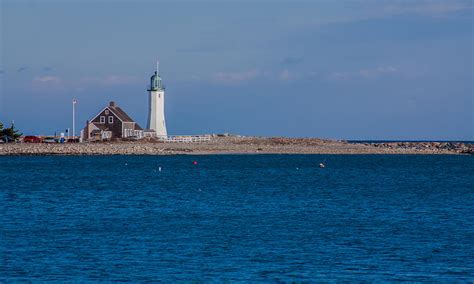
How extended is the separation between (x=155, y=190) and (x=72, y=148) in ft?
137

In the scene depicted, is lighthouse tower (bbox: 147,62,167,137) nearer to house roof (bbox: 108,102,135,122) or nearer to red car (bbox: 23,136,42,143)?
house roof (bbox: 108,102,135,122)

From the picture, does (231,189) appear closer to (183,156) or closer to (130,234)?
(130,234)

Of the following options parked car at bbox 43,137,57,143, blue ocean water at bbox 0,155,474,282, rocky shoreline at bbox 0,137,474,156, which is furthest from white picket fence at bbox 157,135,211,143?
blue ocean water at bbox 0,155,474,282

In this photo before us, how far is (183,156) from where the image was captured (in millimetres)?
Result: 96500

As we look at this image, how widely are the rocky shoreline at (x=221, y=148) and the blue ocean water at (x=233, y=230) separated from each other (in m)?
31.2

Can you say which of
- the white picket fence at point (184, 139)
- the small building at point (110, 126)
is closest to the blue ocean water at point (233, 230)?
the small building at point (110, 126)

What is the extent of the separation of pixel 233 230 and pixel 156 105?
6835 cm

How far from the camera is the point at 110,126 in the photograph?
312 ft

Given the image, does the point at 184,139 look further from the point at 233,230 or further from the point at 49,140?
the point at 233,230

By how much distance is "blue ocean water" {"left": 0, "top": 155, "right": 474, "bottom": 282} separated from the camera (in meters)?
20.6

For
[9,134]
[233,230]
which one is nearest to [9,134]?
[9,134]

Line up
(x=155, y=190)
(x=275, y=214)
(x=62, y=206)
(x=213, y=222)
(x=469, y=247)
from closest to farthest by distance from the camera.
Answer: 1. (x=469, y=247)
2. (x=213, y=222)
3. (x=275, y=214)
4. (x=62, y=206)
5. (x=155, y=190)

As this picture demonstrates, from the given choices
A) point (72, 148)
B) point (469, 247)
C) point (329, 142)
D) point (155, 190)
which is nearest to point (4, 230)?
point (469, 247)

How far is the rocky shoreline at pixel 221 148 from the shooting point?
8681 centimetres
